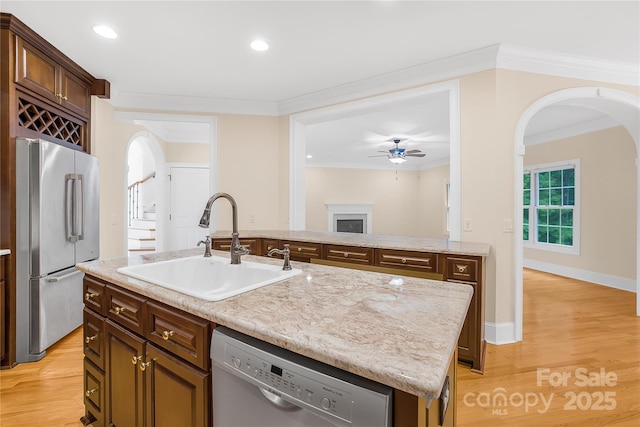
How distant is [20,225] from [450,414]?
308 centimetres

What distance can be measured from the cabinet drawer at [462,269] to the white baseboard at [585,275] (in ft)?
13.1

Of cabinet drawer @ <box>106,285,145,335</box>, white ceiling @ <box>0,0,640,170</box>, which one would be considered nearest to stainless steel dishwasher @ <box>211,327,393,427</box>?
cabinet drawer @ <box>106,285,145,335</box>

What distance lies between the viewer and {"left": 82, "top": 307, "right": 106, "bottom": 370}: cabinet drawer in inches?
62.6

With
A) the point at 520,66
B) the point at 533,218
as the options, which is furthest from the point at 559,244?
the point at 520,66

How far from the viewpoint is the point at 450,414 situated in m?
1.17

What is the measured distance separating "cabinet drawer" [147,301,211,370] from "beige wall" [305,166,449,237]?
24.8 feet

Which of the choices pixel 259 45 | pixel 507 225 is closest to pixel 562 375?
pixel 507 225

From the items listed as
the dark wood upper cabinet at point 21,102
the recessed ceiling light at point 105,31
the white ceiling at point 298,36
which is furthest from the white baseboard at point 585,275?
the dark wood upper cabinet at point 21,102

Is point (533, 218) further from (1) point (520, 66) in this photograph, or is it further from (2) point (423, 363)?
(2) point (423, 363)

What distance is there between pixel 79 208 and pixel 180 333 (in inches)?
96.0

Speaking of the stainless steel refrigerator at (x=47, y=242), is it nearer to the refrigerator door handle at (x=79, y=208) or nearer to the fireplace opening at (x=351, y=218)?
the refrigerator door handle at (x=79, y=208)

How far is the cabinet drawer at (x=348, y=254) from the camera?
Answer: 2893 mm

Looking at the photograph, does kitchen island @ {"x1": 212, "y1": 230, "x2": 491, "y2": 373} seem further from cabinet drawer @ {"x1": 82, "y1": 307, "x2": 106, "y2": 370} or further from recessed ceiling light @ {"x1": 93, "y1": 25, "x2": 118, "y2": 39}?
recessed ceiling light @ {"x1": 93, "y1": 25, "x2": 118, "y2": 39}

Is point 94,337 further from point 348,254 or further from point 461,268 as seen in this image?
point 461,268
